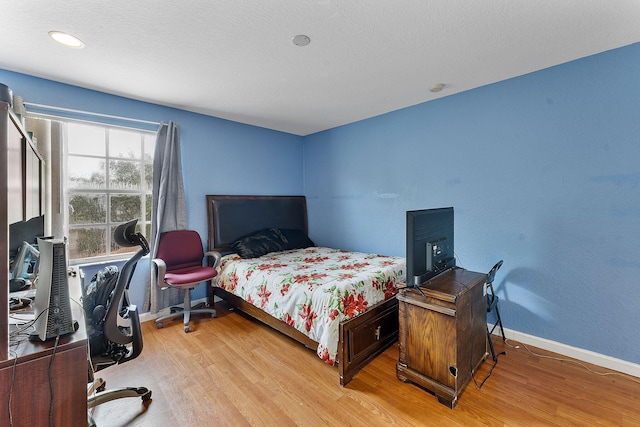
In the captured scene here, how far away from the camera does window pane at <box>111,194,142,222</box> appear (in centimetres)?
304

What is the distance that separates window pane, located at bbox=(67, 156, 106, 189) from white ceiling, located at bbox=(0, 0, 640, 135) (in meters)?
0.74

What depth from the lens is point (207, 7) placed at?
5.28 ft

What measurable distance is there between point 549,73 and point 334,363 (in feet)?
9.83

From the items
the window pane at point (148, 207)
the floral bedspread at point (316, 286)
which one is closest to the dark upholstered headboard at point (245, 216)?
the floral bedspread at point (316, 286)

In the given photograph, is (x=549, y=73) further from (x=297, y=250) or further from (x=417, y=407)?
(x=297, y=250)

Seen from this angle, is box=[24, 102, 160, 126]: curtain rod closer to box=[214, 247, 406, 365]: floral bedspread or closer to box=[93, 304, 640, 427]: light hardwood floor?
box=[214, 247, 406, 365]: floral bedspread

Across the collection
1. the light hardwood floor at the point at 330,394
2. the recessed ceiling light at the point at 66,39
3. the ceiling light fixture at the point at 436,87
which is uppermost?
the ceiling light fixture at the point at 436,87

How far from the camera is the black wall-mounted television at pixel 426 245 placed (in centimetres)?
190

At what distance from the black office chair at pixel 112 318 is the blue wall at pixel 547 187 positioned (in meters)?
2.76

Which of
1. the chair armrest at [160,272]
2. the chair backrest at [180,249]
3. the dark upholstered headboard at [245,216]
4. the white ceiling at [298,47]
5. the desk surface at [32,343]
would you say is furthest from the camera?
the dark upholstered headboard at [245,216]

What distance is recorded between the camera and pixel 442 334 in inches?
70.8

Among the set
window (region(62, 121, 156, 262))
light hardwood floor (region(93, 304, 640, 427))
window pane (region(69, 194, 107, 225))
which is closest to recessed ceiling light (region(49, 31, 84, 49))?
window (region(62, 121, 156, 262))

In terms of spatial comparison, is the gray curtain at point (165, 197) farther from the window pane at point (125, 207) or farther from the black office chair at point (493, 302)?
the black office chair at point (493, 302)

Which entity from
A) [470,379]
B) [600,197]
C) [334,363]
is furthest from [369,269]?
[600,197]
